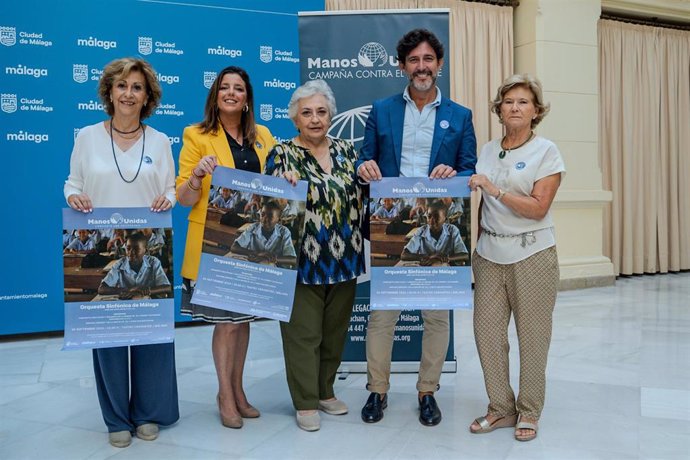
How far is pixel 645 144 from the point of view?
321 inches

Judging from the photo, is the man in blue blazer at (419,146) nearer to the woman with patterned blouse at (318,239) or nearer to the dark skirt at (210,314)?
the woman with patterned blouse at (318,239)

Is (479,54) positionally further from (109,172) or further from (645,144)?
(109,172)

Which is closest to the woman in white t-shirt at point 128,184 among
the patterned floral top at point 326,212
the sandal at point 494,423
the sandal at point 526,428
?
the patterned floral top at point 326,212

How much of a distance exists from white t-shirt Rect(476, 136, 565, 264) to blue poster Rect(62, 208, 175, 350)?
1.43 metres

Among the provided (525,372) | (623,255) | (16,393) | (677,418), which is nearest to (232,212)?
(525,372)

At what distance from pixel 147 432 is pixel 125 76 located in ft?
5.19

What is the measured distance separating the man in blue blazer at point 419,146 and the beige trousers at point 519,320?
0.28 metres

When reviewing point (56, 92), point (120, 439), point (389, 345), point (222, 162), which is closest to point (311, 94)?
point (222, 162)

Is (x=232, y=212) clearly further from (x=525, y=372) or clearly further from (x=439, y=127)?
(x=525, y=372)

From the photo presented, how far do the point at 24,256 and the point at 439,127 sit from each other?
3.74m

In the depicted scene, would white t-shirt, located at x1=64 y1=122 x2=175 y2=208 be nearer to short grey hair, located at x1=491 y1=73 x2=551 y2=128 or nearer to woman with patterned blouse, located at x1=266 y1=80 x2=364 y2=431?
woman with patterned blouse, located at x1=266 y1=80 x2=364 y2=431

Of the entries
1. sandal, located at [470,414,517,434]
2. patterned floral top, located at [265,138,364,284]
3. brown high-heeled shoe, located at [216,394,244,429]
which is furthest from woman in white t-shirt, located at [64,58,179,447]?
sandal, located at [470,414,517,434]

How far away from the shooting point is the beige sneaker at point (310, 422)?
2.88 metres

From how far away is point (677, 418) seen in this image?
307 cm
